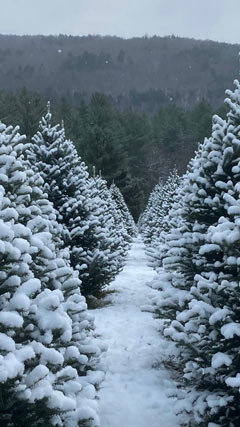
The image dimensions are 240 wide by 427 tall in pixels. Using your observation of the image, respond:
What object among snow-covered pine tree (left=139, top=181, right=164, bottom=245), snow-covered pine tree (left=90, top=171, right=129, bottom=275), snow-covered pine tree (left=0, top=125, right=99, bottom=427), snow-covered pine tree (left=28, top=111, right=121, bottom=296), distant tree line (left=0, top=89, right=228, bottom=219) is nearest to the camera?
snow-covered pine tree (left=0, top=125, right=99, bottom=427)

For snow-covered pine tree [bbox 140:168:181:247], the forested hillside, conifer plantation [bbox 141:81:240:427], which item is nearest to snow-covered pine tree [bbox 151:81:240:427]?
conifer plantation [bbox 141:81:240:427]

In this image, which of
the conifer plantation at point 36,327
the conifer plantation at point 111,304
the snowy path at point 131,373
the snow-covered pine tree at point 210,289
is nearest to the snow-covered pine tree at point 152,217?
the conifer plantation at point 111,304

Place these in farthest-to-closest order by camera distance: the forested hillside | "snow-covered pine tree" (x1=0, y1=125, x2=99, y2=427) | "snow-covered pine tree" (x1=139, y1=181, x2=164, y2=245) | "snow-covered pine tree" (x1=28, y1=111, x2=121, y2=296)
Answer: the forested hillside, "snow-covered pine tree" (x1=139, y1=181, x2=164, y2=245), "snow-covered pine tree" (x1=28, y1=111, x2=121, y2=296), "snow-covered pine tree" (x1=0, y1=125, x2=99, y2=427)

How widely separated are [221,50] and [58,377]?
171 m

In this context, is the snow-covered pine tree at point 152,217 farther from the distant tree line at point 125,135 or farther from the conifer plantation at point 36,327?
the conifer plantation at point 36,327

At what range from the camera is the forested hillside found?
126 meters

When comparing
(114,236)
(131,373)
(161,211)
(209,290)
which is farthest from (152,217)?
(209,290)

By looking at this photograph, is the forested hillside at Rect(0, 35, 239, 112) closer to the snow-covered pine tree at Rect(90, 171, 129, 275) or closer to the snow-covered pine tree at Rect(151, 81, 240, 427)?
the snow-covered pine tree at Rect(90, 171, 129, 275)

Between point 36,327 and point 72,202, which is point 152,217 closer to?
point 72,202

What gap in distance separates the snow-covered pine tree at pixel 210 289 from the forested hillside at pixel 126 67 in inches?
4227

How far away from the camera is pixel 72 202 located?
9188 millimetres

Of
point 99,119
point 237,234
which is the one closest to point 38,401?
point 237,234

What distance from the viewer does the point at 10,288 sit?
3.02 m

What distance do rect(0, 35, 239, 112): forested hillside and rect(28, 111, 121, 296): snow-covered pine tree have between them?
103 metres
